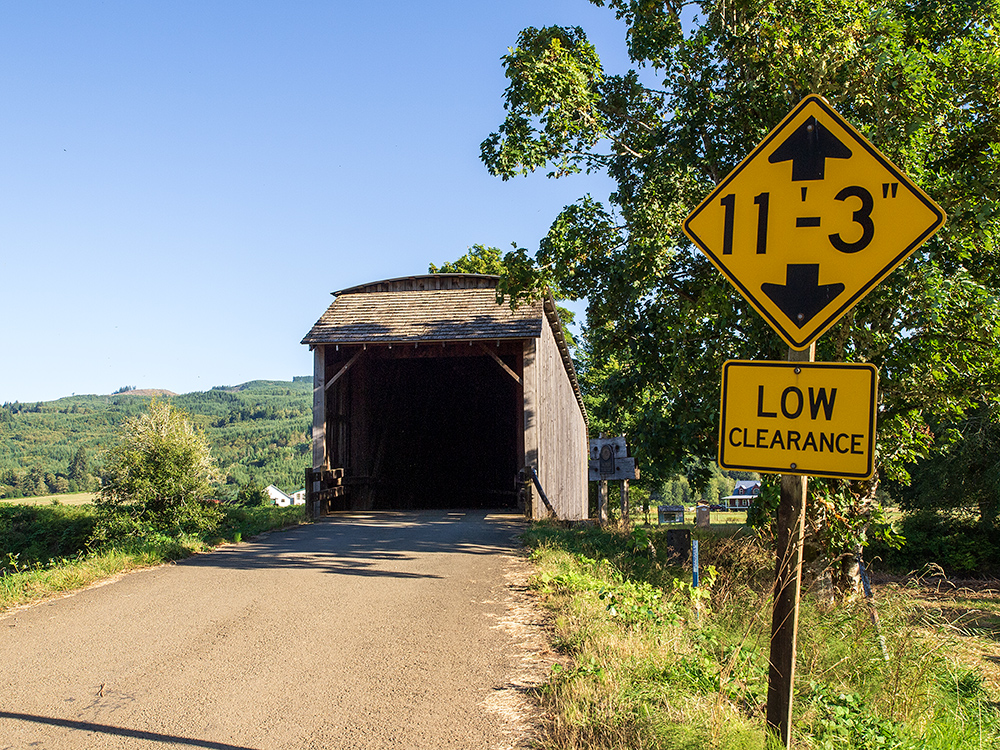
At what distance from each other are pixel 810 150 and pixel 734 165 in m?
6.61

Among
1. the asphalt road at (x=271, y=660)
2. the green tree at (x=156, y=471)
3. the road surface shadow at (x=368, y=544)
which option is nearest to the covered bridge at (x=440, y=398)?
the road surface shadow at (x=368, y=544)

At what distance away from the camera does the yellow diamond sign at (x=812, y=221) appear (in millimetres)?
2936

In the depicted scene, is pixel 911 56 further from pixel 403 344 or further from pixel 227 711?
pixel 403 344

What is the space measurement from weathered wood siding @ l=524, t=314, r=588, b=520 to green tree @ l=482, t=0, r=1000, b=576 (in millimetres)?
4303

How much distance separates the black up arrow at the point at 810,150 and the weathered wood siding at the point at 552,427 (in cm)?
1242

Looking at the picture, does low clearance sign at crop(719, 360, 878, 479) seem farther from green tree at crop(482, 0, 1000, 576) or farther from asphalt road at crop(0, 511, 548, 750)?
green tree at crop(482, 0, 1000, 576)

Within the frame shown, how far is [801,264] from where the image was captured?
3084mm

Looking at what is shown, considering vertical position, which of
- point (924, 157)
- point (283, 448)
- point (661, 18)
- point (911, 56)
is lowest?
point (283, 448)

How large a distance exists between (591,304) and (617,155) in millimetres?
2649

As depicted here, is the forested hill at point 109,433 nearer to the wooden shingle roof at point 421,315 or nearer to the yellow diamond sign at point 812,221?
the wooden shingle roof at point 421,315

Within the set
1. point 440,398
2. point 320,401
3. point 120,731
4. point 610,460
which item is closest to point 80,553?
point 320,401

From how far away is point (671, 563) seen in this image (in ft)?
30.0

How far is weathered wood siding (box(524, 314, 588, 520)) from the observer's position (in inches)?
623

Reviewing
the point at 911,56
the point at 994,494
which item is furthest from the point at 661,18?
the point at 994,494
